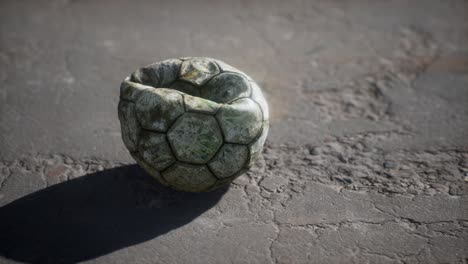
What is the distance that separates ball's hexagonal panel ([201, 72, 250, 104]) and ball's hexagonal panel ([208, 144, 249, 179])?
327 mm

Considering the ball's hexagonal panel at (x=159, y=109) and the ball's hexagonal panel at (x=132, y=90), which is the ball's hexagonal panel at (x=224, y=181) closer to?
the ball's hexagonal panel at (x=159, y=109)

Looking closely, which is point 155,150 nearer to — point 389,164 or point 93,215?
point 93,215

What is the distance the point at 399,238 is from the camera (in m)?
3.26

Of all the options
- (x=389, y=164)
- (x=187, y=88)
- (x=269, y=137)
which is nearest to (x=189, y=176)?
(x=187, y=88)

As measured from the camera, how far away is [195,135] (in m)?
3.20

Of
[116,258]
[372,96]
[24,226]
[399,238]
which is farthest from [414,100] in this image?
[24,226]

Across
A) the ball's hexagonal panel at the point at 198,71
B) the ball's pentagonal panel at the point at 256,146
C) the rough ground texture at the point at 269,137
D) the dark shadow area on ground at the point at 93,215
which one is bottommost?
the dark shadow area on ground at the point at 93,215

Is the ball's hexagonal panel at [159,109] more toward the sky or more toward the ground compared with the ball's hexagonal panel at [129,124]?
more toward the sky

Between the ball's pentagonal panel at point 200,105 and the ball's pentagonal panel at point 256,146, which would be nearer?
the ball's pentagonal panel at point 200,105

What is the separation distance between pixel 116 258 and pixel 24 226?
2.26 ft

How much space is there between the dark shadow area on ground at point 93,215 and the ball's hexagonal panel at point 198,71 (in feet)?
2.48

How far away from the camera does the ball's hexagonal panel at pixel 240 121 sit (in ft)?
10.6

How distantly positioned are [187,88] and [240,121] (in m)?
0.51

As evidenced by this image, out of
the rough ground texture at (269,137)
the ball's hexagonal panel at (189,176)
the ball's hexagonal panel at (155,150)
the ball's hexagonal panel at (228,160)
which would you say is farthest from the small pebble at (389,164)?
the ball's hexagonal panel at (155,150)
